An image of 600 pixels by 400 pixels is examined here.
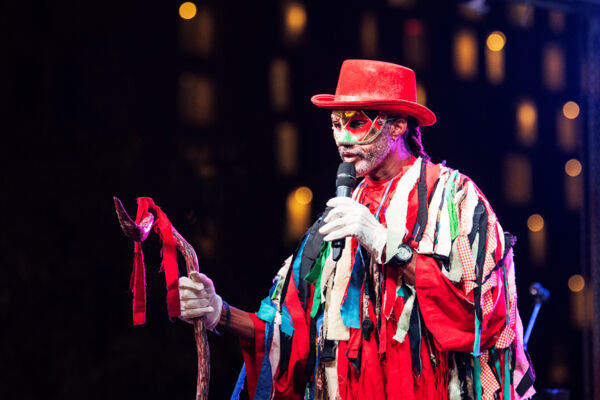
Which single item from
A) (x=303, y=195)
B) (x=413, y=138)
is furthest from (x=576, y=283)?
(x=413, y=138)

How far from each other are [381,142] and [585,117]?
283 cm

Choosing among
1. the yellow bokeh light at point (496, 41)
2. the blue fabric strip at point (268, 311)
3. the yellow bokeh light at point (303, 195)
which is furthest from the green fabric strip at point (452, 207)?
the yellow bokeh light at point (496, 41)

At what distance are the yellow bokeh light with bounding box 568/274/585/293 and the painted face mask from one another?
116 inches

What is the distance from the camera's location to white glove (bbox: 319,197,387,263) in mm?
1778

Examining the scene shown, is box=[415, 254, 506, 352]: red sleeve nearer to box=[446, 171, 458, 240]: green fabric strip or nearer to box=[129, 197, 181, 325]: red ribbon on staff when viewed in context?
box=[446, 171, 458, 240]: green fabric strip

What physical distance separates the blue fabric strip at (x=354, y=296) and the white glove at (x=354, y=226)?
21cm

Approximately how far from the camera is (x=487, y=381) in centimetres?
189

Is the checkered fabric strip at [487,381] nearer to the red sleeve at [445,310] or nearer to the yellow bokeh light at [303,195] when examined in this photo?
the red sleeve at [445,310]

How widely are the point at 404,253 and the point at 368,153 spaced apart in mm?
360

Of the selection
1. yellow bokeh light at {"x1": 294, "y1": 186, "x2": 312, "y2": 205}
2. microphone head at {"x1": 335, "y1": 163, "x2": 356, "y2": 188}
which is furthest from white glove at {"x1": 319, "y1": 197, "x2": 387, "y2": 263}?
yellow bokeh light at {"x1": 294, "y1": 186, "x2": 312, "y2": 205}

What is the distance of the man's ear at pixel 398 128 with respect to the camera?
2131 millimetres

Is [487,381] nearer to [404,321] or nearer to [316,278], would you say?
[404,321]

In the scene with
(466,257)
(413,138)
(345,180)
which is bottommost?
(466,257)

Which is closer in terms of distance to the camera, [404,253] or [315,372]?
[404,253]
